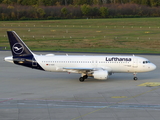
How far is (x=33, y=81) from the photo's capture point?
1759 inches

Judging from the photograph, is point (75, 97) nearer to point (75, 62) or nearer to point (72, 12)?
point (75, 62)

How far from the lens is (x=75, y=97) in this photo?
35.7 m

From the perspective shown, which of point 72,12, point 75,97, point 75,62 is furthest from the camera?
point 72,12

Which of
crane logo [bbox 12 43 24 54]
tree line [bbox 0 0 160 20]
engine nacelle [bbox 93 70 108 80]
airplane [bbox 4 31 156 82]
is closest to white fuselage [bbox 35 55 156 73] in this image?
airplane [bbox 4 31 156 82]

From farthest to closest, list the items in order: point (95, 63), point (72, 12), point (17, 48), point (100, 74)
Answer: point (72, 12)
point (17, 48)
point (95, 63)
point (100, 74)

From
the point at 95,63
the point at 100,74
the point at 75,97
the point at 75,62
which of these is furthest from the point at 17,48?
the point at 75,97

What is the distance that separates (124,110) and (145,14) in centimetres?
15806

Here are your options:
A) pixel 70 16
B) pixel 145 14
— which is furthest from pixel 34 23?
pixel 145 14

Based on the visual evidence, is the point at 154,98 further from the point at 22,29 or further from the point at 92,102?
the point at 22,29

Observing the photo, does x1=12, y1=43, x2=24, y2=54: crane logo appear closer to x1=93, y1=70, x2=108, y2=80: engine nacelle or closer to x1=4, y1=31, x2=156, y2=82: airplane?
x1=4, y1=31, x2=156, y2=82: airplane

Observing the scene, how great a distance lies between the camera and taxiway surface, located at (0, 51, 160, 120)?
2936 centimetres

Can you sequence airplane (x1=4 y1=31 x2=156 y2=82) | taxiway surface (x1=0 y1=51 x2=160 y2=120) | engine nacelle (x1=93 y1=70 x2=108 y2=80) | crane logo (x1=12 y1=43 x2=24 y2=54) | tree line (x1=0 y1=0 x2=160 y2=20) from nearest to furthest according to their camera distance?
taxiway surface (x1=0 y1=51 x2=160 y2=120), engine nacelle (x1=93 y1=70 x2=108 y2=80), airplane (x1=4 y1=31 x2=156 y2=82), crane logo (x1=12 y1=43 x2=24 y2=54), tree line (x1=0 y1=0 x2=160 y2=20)

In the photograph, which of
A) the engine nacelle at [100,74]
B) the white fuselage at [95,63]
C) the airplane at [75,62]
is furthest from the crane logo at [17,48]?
the engine nacelle at [100,74]

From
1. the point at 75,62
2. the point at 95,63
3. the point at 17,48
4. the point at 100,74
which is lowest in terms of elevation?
the point at 100,74
